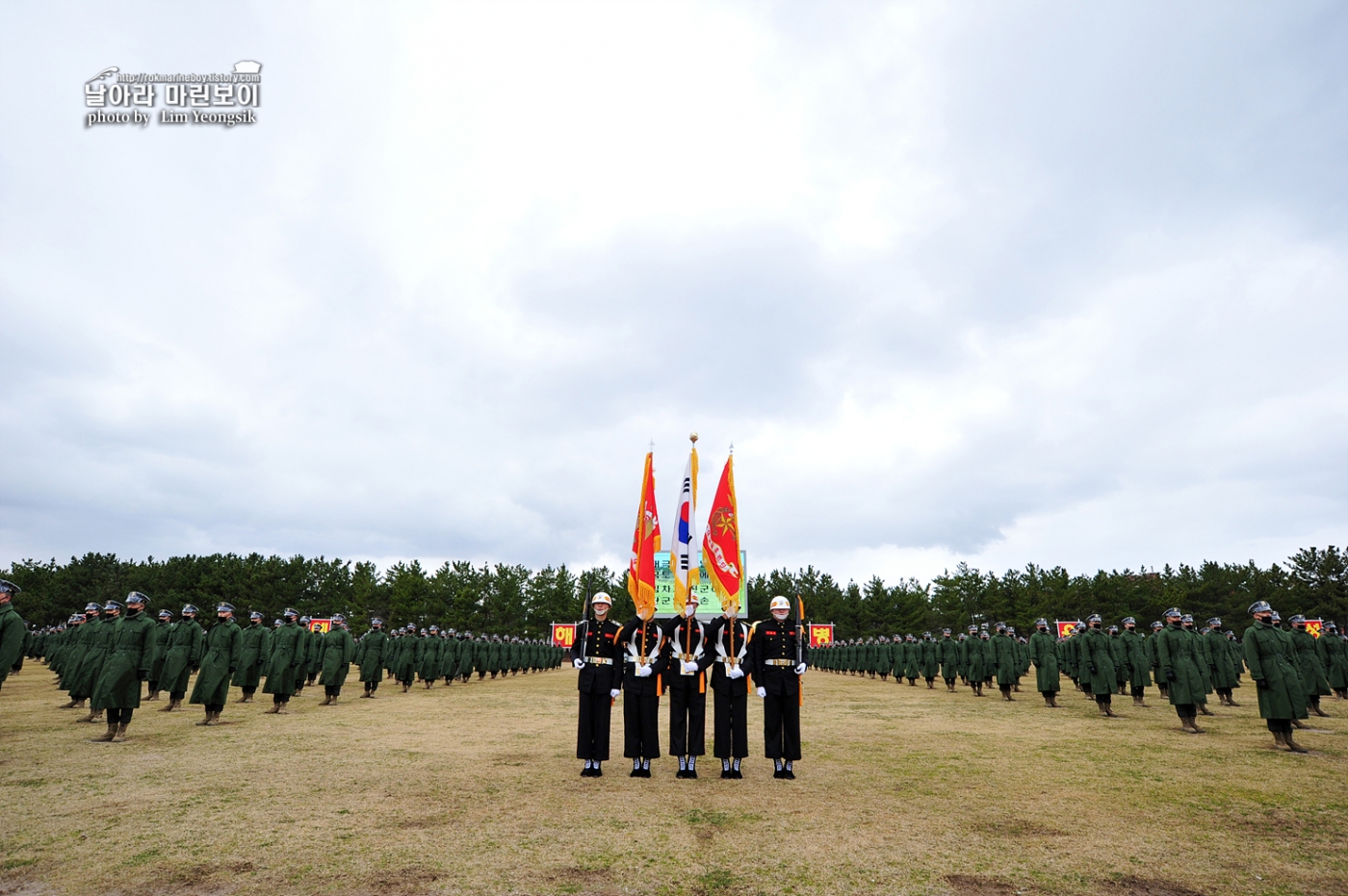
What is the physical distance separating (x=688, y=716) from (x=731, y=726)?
628 millimetres

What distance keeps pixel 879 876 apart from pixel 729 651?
467 centimetres

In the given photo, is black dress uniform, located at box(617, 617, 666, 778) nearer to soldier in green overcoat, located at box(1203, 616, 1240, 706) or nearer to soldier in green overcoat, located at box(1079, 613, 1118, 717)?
soldier in green overcoat, located at box(1079, 613, 1118, 717)

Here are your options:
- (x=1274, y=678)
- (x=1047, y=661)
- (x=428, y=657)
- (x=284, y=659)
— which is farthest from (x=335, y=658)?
(x=1274, y=678)

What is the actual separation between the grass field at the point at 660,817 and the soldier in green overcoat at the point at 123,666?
1.64 feet

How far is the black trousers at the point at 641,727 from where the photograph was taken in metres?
9.30

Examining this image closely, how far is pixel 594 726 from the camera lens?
9.41m

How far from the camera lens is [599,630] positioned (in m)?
9.78

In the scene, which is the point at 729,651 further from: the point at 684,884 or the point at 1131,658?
the point at 1131,658

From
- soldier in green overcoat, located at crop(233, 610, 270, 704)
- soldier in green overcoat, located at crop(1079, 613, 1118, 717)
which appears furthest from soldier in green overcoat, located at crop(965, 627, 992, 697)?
soldier in green overcoat, located at crop(233, 610, 270, 704)

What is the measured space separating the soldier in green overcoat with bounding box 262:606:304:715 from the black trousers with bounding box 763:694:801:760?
41.0 ft

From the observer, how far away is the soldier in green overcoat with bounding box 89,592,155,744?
11.0 m

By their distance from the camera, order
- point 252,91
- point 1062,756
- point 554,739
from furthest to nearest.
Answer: point 252,91
point 554,739
point 1062,756

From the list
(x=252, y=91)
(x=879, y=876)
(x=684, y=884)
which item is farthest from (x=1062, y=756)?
(x=252, y=91)

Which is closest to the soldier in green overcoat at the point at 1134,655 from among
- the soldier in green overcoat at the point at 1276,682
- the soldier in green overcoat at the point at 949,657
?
the soldier in green overcoat at the point at 1276,682
